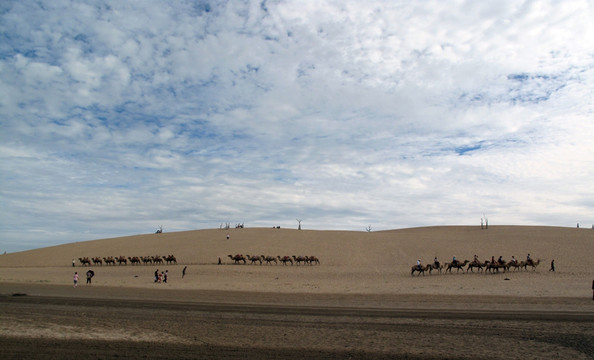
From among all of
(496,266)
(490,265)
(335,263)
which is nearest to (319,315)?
(490,265)

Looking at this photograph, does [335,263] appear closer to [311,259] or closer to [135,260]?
[311,259]

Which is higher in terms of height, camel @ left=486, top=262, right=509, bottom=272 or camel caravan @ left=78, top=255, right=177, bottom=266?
camel @ left=486, top=262, right=509, bottom=272

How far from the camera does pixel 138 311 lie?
20.0m

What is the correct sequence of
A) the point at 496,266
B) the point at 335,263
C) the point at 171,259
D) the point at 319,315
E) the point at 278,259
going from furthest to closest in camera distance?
the point at 278,259
the point at 171,259
the point at 335,263
the point at 496,266
the point at 319,315

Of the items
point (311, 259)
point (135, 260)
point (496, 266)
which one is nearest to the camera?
point (496, 266)

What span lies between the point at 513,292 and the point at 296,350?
21044 millimetres

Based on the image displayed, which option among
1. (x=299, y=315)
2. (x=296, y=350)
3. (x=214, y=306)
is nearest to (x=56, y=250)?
(x=214, y=306)

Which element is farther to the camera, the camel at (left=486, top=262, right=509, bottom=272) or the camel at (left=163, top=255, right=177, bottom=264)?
the camel at (left=163, top=255, right=177, bottom=264)

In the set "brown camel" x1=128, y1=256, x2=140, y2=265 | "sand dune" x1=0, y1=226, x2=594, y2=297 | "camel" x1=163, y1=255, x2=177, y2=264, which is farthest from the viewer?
"brown camel" x1=128, y1=256, x2=140, y2=265

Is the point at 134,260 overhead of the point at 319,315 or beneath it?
beneath

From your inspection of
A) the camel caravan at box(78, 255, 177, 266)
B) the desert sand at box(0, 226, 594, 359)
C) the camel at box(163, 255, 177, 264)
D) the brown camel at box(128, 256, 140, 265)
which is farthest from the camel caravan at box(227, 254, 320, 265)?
the brown camel at box(128, 256, 140, 265)

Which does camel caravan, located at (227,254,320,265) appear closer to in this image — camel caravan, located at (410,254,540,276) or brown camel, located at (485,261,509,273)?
camel caravan, located at (410,254,540,276)

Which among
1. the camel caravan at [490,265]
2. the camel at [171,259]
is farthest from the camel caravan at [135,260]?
the camel caravan at [490,265]

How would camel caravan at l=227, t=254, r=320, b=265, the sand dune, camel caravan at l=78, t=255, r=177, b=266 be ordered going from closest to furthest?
the sand dune, camel caravan at l=227, t=254, r=320, b=265, camel caravan at l=78, t=255, r=177, b=266
